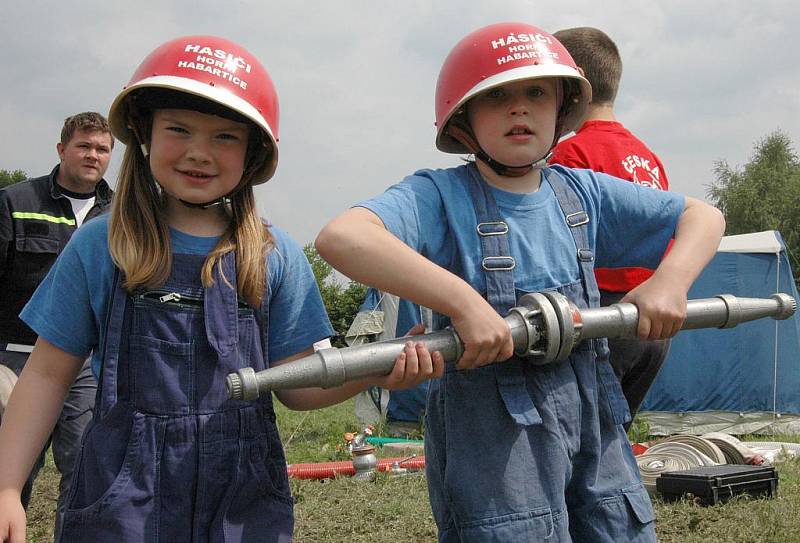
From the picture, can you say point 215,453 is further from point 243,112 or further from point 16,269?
point 16,269

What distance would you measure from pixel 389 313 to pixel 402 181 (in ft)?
34.5

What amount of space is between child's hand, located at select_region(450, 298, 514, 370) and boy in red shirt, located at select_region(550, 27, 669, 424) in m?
1.29

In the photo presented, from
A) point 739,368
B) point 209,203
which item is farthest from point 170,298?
point 739,368

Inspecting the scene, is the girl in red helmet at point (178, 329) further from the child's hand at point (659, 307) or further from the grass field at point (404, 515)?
the grass field at point (404, 515)

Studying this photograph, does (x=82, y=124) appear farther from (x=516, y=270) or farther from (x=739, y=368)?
(x=739, y=368)

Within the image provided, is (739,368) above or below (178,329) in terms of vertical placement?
below

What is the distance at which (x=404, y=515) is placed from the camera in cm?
573

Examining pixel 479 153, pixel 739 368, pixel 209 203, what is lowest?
pixel 739 368

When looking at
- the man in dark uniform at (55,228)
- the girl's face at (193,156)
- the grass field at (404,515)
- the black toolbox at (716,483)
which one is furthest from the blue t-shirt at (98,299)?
the black toolbox at (716,483)

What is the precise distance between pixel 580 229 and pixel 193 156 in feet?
3.84

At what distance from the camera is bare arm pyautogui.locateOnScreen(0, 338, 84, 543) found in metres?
2.25

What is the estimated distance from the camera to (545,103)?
260 cm

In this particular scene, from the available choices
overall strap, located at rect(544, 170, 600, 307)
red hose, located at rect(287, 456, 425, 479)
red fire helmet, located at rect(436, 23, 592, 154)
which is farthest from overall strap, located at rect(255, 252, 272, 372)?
red hose, located at rect(287, 456, 425, 479)

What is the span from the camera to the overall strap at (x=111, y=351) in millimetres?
2273
